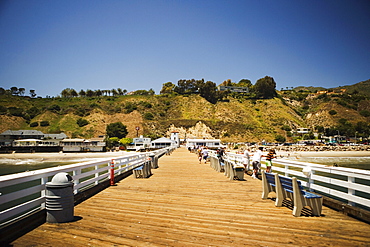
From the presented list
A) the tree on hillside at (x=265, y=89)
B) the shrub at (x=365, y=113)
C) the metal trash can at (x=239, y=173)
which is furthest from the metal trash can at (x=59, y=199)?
the tree on hillside at (x=265, y=89)

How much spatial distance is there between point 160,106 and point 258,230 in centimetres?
11750

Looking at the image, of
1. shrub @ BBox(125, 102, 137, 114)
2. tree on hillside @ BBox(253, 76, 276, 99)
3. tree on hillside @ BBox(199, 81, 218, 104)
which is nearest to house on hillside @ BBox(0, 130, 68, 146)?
shrub @ BBox(125, 102, 137, 114)

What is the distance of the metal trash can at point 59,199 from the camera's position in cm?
502

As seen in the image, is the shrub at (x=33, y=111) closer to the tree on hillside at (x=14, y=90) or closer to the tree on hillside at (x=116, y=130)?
the tree on hillside at (x=116, y=130)

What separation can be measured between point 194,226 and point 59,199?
8.52 ft

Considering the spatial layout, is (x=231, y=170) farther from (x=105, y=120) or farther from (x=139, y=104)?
(x=139, y=104)

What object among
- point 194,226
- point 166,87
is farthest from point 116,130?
point 194,226

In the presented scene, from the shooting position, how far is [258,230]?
4859 millimetres

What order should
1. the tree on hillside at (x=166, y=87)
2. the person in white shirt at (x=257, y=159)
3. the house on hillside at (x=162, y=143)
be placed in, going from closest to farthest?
1. the person in white shirt at (x=257, y=159)
2. the house on hillside at (x=162, y=143)
3. the tree on hillside at (x=166, y=87)

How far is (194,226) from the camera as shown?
16.7ft

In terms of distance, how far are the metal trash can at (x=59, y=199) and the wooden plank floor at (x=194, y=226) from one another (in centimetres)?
16

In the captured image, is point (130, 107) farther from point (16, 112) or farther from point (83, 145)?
point (16, 112)

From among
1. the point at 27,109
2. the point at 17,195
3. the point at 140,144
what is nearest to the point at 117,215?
the point at 17,195

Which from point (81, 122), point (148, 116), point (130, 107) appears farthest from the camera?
point (130, 107)
